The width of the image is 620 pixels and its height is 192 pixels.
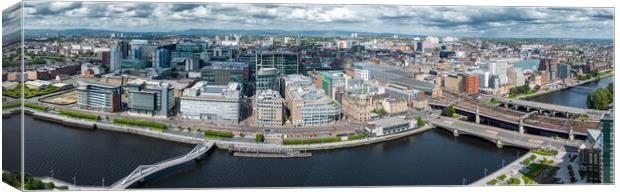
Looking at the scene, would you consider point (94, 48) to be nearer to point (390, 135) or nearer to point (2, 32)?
point (2, 32)

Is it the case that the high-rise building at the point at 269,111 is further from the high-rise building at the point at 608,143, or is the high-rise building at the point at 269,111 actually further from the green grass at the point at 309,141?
the high-rise building at the point at 608,143

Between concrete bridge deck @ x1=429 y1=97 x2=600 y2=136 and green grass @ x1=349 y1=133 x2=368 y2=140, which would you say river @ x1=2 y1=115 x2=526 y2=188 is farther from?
concrete bridge deck @ x1=429 y1=97 x2=600 y2=136

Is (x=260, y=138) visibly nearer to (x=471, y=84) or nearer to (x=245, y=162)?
(x=245, y=162)

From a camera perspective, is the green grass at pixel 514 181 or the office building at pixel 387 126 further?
the office building at pixel 387 126

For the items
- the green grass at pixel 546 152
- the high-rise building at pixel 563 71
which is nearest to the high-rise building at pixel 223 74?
the green grass at pixel 546 152

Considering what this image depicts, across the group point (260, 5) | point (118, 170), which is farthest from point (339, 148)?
point (118, 170)

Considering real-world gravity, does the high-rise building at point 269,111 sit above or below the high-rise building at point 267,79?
below

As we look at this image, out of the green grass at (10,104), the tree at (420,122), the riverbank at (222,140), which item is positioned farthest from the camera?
the tree at (420,122)

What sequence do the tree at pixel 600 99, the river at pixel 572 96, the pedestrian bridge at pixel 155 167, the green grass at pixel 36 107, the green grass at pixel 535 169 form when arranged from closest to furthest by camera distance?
the pedestrian bridge at pixel 155 167 < the green grass at pixel 535 169 < the green grass at pixel 36 107 < the tree at pixel 600 99 < the river at pixel 572 96
